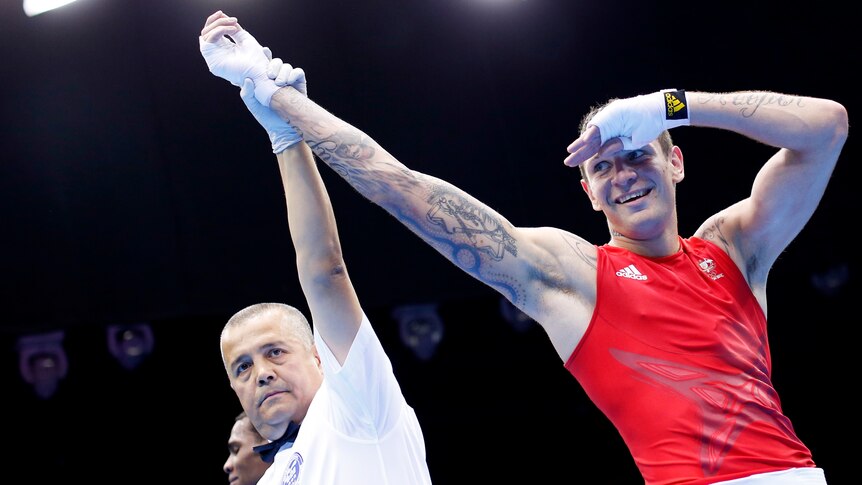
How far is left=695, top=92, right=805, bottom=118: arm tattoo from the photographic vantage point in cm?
196

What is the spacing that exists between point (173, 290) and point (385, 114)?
1.87 metres

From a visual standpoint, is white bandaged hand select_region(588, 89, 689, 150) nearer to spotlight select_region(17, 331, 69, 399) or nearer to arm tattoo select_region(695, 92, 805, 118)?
arm tattoo select_region(695, 92, 805, 118)

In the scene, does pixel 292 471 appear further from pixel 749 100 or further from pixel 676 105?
pixel 749 100

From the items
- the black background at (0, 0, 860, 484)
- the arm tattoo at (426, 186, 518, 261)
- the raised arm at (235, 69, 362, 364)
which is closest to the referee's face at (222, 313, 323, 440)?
the raised arm at (235, 69, 362, 364)

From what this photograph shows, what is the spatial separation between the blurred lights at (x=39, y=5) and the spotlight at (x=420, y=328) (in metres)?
2.89

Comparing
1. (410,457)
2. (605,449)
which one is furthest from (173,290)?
(410,457)

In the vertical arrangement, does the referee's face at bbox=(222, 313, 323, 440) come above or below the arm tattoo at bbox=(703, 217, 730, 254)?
below

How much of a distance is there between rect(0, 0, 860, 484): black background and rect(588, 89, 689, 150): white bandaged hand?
130 inches

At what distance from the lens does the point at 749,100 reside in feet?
6.48

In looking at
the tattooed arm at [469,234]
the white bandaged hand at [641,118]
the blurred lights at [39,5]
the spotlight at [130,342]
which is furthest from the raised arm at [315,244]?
the spotlight at [130,342]

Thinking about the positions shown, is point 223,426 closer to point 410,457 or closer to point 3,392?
point 3,392

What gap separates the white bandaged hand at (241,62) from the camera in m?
2.06

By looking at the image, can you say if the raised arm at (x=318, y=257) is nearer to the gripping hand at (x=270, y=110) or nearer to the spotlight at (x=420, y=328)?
the gripping hand at (x=270, y=110)

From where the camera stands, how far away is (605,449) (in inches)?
251
